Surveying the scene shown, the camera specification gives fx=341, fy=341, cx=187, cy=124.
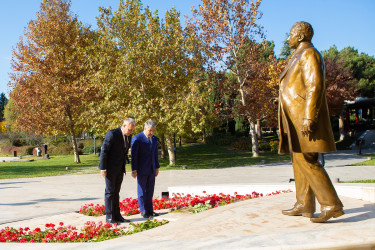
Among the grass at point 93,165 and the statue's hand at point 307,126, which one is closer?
the statue's hand at point 307,126

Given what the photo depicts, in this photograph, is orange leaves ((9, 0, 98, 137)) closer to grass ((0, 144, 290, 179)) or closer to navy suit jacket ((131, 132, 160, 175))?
grass ((0, 144, 290, 179))

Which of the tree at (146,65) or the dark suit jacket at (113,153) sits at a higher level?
the tree at (146,65)

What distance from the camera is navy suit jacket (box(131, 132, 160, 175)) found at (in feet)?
21.1

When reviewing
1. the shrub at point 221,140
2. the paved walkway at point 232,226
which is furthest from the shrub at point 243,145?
the paved walkway at point 232,226

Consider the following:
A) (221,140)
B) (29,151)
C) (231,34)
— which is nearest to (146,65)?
(231,34)

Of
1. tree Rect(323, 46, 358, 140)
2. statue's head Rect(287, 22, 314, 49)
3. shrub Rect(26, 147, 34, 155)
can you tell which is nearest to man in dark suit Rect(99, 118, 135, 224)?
statue's head Rect(287, 22, 314, 49)

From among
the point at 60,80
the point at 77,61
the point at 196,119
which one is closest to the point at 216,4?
the point at 196,119

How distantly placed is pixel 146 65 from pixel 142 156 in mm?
13191

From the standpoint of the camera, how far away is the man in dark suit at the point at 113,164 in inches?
232

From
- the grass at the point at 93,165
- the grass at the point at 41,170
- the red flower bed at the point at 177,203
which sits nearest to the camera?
the red flower bed at the point at 177,203

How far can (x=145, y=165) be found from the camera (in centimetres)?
646

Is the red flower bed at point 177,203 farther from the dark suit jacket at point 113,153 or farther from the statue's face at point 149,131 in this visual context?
the statue's face at point 149,131

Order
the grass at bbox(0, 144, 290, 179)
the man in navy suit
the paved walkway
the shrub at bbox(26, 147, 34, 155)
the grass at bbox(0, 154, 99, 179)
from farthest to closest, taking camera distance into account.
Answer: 1. the shrub at bbox(26, 147, 34, 155)
2. the grass at bbox(0, 144, 290, 179)
3. the grass at bbox(0, 154, 99, 179)
4. the man in navy suit
5. the paved walkway

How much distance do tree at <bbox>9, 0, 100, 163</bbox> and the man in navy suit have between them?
1740cm
